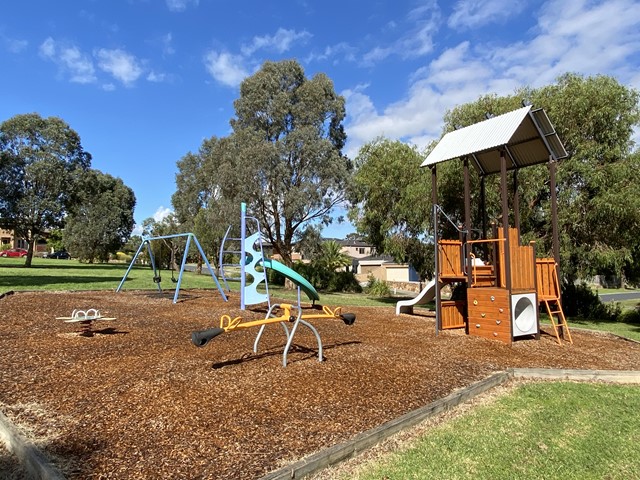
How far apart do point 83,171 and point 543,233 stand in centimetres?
3671

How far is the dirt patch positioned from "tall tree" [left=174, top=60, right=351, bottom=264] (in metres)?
16.2

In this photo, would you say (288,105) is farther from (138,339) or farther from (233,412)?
(233,412)

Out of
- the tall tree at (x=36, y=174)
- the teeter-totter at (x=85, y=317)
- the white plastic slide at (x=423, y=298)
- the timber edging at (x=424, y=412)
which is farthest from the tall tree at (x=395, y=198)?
the tall tree at (x=36, y=174)

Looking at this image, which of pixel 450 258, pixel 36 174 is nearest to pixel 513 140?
pixel 450 258

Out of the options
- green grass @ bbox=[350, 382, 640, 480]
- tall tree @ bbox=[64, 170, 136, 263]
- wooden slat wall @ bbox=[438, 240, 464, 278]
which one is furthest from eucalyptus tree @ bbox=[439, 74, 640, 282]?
tall tree @ bbox=[64, 170, 136, 263]

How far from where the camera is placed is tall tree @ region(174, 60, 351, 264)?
25.0 m

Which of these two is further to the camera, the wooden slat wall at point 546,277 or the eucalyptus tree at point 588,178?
the eucalyptus tree at point 588,178

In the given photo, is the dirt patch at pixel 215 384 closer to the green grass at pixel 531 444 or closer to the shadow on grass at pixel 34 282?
the green grass at pixel 531 444

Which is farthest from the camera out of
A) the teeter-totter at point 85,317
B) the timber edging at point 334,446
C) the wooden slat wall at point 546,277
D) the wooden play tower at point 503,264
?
the wooden slat wall at point 546,277

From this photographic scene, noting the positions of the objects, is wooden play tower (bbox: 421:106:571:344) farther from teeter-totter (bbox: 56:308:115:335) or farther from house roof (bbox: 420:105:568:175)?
teeter-totter (bbox: 56:308:115:335)

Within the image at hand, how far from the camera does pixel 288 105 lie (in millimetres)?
26891

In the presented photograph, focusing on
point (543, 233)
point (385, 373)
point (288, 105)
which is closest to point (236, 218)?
point (288, 105)

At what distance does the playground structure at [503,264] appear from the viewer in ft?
29.0

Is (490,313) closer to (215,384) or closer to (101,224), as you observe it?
(215,384)
